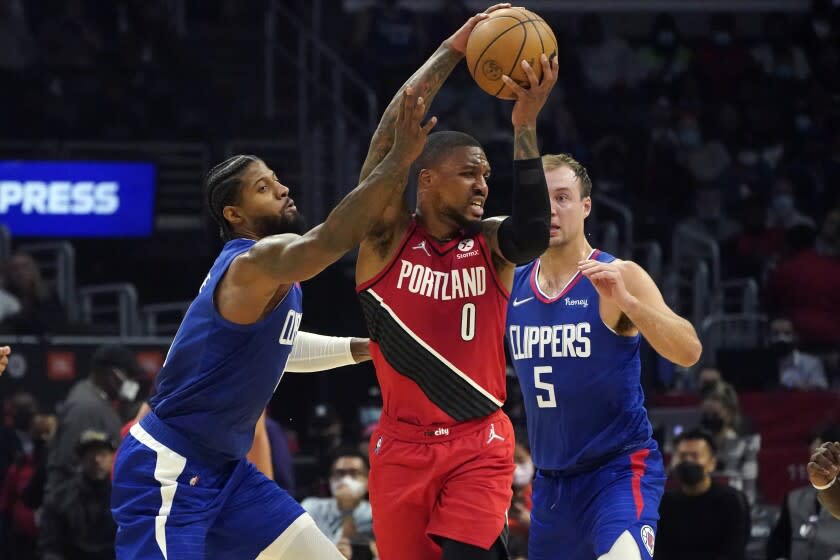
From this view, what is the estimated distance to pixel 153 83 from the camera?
1738 centimetres

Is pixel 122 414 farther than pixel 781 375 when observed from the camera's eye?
No

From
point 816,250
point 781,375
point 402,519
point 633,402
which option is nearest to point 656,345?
point 633,402

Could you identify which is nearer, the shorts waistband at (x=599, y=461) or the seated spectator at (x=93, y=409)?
the shorts waistband at (x=599, y=461)

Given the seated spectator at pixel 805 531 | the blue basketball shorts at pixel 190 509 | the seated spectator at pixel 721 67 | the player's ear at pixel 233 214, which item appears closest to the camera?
the blue basketball shorts at pixel 190 509

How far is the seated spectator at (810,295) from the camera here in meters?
15.0

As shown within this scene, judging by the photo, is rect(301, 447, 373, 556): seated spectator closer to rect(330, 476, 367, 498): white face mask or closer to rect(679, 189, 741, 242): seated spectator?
rect(330, 476, 367, 498): white face mask

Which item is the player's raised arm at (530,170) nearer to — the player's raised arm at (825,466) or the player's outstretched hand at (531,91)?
the player's outstretched hand at (531,91)

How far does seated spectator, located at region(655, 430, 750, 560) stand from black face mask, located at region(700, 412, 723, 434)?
2349 millimetres

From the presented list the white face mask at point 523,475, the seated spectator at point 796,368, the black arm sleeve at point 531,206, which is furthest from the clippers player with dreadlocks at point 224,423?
the seated spectator at point 796,368

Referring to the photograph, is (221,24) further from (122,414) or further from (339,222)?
(339,222)

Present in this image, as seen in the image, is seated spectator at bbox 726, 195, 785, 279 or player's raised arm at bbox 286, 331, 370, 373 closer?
player's raised arm at bbox 286, 331, 370, 373

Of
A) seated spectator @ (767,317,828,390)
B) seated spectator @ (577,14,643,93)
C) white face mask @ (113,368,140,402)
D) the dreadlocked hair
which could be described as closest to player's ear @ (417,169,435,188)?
the dreadlocked hair

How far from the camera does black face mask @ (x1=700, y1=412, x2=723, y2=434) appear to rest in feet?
39.1

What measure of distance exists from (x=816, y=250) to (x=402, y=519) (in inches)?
424
